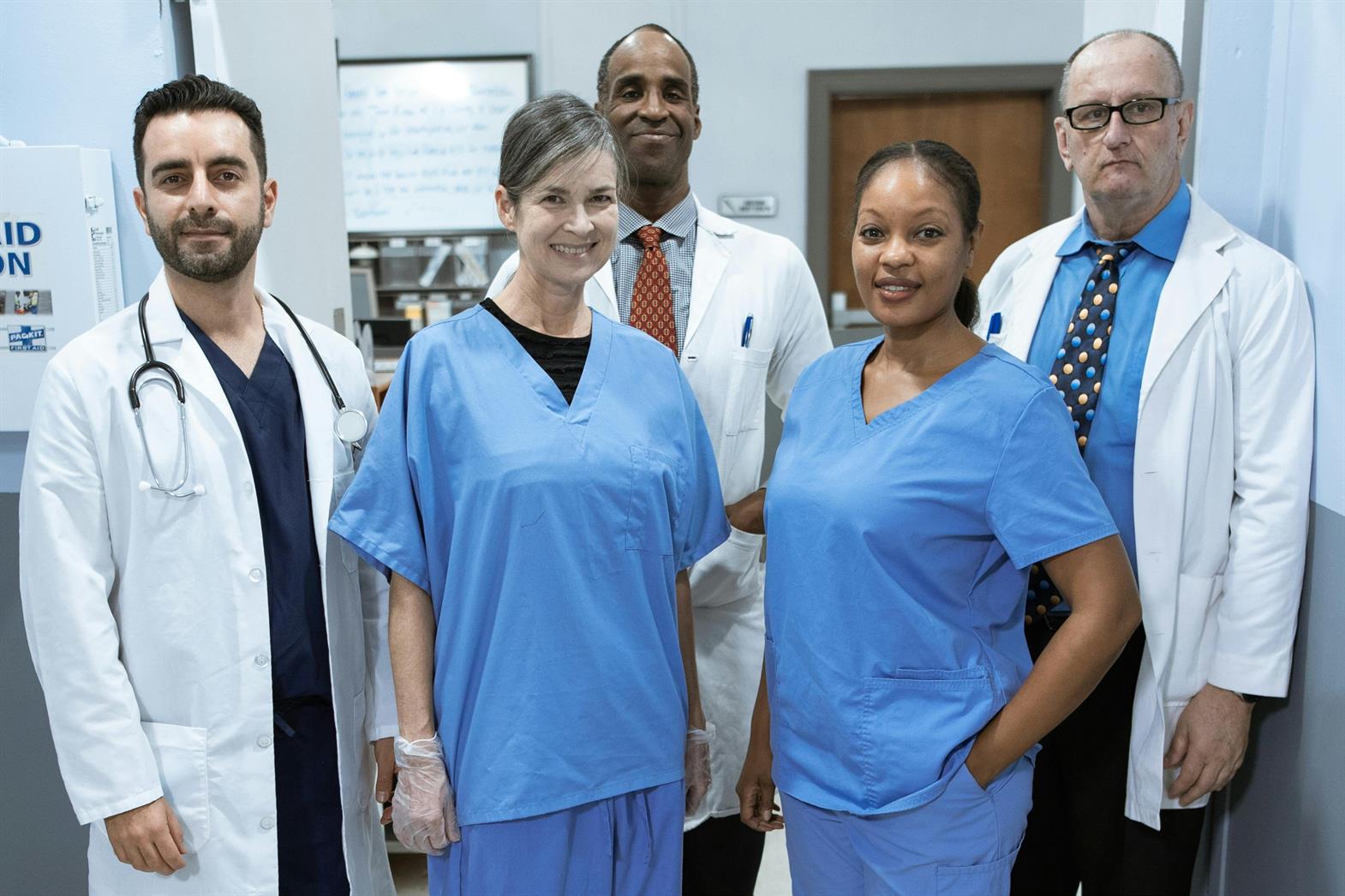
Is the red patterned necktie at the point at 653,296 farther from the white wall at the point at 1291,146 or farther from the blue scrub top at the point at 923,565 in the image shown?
the white wall at the point at 1291,146

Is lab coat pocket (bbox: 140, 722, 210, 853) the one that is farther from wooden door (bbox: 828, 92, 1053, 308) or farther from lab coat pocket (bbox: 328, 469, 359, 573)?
wooden door (bbox: 828, 92, 1053, 308)

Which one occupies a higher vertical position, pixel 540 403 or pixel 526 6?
pixel 526 6

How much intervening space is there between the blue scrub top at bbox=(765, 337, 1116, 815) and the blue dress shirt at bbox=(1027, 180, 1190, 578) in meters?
0.31

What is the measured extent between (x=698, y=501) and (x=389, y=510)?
0.38 m

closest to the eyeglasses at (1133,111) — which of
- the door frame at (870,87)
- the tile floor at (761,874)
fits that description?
the tile floor at (761,874)

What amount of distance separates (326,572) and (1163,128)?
1.24m

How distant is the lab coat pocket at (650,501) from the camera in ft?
4.01

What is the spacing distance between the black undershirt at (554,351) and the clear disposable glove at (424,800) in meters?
0.44

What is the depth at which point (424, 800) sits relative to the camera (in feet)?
3.93

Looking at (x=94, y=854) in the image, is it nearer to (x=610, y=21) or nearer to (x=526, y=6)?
(x=610, y=21)

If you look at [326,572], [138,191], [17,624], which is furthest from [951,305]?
[17,624]

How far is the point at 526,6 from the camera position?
4.43m

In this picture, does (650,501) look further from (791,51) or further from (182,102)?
(791,51)

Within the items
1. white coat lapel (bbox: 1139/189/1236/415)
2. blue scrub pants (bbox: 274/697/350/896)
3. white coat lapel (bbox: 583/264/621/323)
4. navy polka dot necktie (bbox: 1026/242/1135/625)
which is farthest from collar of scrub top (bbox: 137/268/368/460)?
white coat lapel (bbox: 1139/189/1236/415)
